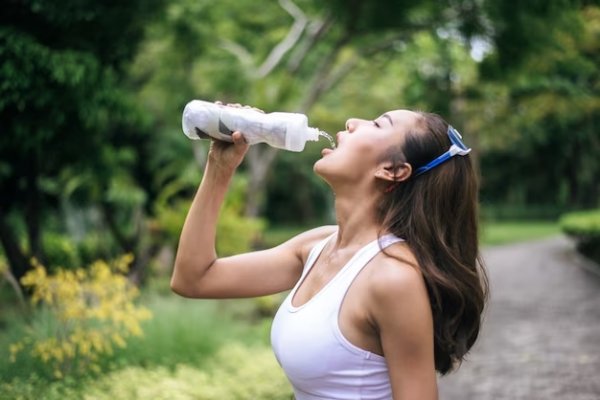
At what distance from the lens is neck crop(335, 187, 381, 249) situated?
7.43ft

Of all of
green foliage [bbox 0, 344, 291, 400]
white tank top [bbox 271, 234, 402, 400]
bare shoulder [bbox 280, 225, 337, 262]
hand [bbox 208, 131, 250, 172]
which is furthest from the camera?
green foliage [bbox 0, 344, 291, 400]

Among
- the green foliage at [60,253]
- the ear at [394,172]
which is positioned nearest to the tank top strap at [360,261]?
the ear at [394,172]

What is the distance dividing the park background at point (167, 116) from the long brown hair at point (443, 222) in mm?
2543

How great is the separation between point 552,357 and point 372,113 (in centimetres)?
1736

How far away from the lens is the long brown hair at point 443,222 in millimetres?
2143

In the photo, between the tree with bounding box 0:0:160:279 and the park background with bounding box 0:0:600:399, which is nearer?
the park background with bounding box 0:0:600:399

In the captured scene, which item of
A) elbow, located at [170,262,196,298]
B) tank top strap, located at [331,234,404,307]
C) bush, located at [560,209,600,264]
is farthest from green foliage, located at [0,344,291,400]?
bush, located at [560,209,600,264]

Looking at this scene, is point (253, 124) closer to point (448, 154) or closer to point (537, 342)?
point (448, 154)

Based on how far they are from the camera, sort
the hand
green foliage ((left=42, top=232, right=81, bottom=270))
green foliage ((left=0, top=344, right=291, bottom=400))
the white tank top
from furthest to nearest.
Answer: green foliage ((left=42, top=232, right=81, bottom=270))
green foliage ((left=0, top=344, right=291, bottom=400))
the hand
the white tank top

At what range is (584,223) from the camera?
18234mm

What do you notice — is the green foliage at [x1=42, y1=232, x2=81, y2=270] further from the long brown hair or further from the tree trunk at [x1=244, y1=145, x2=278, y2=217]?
the long brown hair

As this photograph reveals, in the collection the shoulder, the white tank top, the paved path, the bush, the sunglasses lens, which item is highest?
the sunglasses lens

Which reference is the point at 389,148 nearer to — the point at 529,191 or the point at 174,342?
the point at 174,342

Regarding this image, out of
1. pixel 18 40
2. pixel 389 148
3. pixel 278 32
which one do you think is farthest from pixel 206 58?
pixel 389 148
